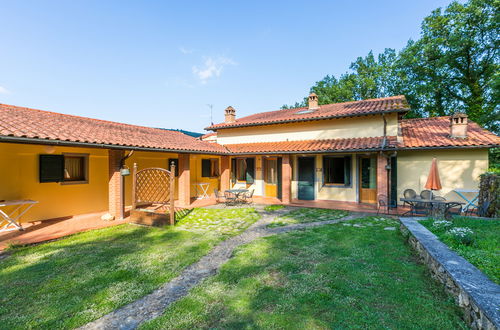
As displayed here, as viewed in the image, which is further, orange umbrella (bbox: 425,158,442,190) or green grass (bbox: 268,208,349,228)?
green grass (bbox: 268,208,349,228)

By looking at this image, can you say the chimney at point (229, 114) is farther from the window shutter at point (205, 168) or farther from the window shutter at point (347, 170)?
the window shutter at point (347, 170)

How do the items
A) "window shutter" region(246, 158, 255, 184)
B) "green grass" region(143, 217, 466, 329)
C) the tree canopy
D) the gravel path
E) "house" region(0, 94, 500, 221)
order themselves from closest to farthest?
"green grass" region(143, 217, 466, 329) → the gravel path → "house" region(0, 94, 500, 221) → "window shutter" region(246, 158, 255, 184) → the tree canopy

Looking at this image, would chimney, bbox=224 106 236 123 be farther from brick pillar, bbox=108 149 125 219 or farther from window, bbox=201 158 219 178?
brick pillar, bbox=108 149 125 219

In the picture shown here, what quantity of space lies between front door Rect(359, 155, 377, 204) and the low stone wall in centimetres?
719

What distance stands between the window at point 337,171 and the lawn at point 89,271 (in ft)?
24.6

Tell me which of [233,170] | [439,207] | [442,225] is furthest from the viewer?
[233,170]

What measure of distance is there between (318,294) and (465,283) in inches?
74.8

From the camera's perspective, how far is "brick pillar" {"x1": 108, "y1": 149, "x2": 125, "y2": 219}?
8312 millimetres

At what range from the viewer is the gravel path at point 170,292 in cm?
298

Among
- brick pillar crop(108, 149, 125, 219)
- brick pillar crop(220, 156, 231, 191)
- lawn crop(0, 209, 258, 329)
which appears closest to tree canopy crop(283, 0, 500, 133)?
brick pillar crop(220, 156, 231, 191)

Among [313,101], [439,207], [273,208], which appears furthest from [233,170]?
[439,207]

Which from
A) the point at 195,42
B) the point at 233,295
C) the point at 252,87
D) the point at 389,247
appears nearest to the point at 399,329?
the point at 233,295

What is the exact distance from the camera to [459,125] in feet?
33.6

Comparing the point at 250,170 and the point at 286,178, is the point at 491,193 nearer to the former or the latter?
the point at 286,178
